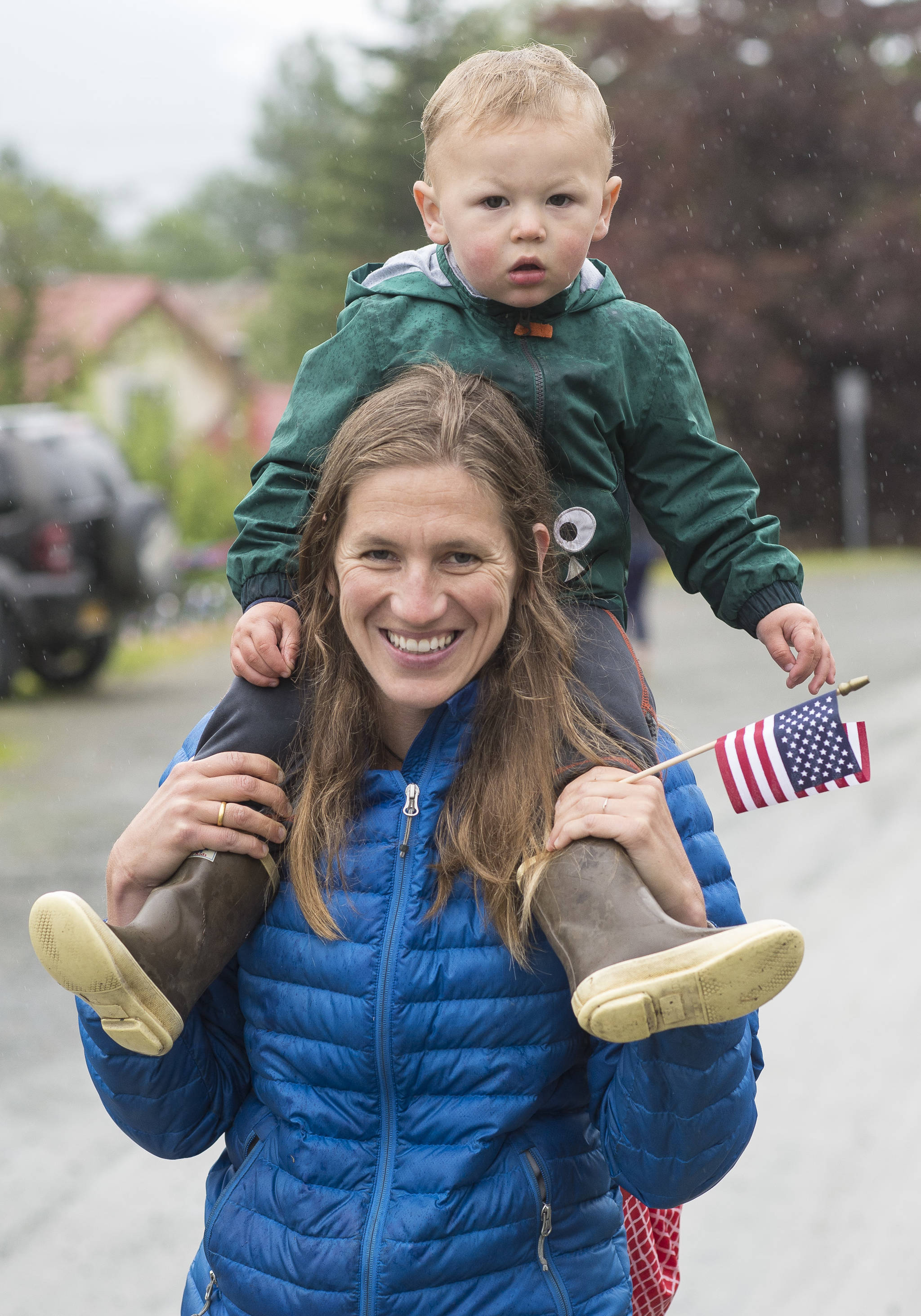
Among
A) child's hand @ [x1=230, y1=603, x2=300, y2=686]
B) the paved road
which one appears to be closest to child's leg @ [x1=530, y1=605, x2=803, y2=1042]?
child's hand @ [x1=230, y1=603, x2=300, y2=686]

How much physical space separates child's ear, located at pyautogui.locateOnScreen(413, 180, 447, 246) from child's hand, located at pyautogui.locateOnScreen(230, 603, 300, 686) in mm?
723

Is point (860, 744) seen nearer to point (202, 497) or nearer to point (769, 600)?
point (769, 600)

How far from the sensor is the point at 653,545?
10.9 m

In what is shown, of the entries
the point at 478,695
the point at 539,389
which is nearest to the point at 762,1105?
the point at 478,695

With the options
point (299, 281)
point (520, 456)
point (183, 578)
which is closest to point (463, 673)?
point (520, 456)

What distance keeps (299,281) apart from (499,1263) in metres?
36.3

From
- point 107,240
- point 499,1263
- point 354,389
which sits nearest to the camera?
point 499,1263

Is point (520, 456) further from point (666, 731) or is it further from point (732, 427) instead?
point (732, 427)

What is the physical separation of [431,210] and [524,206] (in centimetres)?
29

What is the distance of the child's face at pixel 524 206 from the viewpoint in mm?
2283

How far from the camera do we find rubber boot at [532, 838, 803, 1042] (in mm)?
1685

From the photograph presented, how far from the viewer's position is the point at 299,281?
36.6 meters

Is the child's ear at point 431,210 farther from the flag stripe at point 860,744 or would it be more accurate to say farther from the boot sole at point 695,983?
the boot sole at point 695,983

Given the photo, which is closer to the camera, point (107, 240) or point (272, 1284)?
point (272, 1284)
